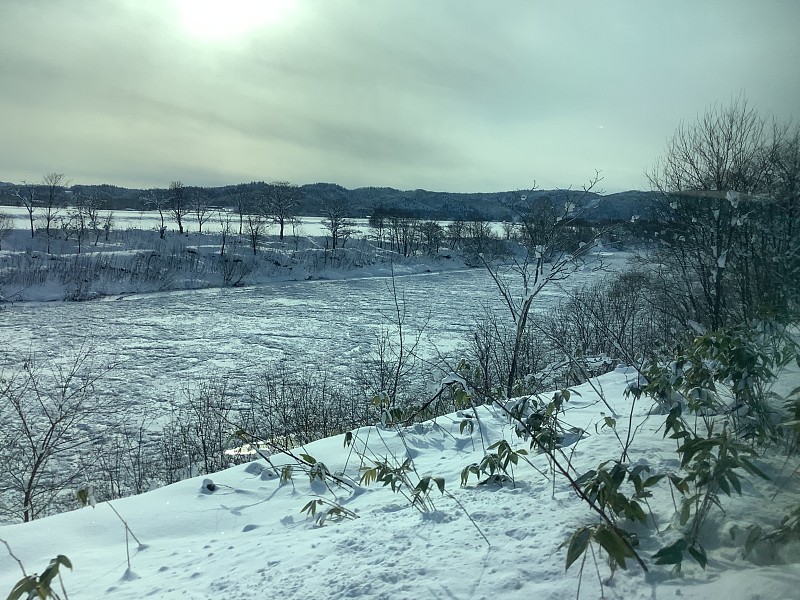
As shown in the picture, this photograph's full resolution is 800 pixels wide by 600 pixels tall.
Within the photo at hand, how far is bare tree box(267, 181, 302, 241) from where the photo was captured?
59369 millimetres

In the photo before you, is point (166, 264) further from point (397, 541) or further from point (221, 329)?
point (397, 541)

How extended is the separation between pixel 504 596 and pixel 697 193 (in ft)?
38.0

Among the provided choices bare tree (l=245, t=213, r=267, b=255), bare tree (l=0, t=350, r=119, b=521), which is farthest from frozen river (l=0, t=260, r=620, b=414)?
bare tree (l=245, t=213, r=267, b=255)

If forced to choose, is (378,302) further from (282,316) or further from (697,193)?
(697,193)

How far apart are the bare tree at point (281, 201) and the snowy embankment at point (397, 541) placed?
55.7 meters

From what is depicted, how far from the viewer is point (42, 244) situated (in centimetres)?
4019

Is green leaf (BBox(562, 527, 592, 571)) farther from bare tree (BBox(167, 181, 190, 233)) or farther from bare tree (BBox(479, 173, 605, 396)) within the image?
bare tree (BBox(167, 181, 190, 233))

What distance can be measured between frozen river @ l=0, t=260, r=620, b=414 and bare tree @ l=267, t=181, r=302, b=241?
28.9 metres

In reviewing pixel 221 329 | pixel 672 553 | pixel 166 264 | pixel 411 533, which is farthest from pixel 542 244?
pixel 166 264

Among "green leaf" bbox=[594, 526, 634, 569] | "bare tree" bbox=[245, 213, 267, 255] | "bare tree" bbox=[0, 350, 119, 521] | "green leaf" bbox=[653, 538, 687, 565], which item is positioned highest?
"bare tree" bbox=[245, 213, 267, 255]

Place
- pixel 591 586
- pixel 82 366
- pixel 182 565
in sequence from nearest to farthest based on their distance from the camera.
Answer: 1. pixel 591 586
2. pixel 182 565
3. pixel 82 366

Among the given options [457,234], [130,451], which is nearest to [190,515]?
[130,451]

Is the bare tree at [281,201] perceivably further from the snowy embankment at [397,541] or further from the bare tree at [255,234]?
the snowy embankment at [397,541]

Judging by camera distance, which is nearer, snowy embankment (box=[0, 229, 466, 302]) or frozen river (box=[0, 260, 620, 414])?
frozen river (box=[0, 260, 620, 414])
